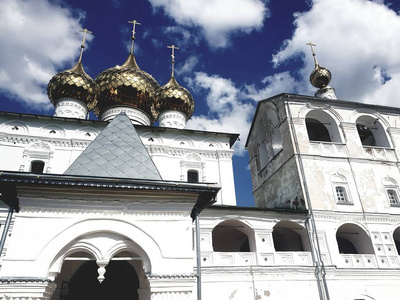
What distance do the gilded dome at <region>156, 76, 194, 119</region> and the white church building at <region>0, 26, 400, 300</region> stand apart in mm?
62

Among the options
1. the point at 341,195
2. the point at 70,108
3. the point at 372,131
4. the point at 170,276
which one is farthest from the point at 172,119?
the point at 170,276

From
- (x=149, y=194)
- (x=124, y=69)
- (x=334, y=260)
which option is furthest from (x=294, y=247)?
(x=124, y=69)

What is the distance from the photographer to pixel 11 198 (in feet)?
16.7

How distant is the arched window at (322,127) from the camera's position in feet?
50.5

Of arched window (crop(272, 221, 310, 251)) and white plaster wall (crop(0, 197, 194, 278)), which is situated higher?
arched window (crop(272, 221, 310, 251))

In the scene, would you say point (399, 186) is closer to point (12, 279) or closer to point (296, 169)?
point (296, 169)

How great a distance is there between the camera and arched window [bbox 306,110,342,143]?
15383 millimetres

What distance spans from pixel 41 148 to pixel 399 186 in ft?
53.9

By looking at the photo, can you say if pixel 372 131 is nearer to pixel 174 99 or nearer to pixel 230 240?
pixel 230 240

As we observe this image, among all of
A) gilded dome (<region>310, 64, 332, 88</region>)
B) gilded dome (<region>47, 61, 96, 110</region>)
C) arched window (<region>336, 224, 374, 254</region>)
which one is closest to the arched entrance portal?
arched window (<region>336, 224, 374, 254</region>)

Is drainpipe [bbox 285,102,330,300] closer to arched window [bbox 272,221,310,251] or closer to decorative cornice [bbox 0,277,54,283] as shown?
arched window [bbox 272,221,310,251]

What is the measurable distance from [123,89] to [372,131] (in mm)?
13832

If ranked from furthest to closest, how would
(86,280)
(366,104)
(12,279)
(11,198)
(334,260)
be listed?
(366,104), (334,260), (86,280), (11,198), (12,279)

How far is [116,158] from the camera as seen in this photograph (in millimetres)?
5809
